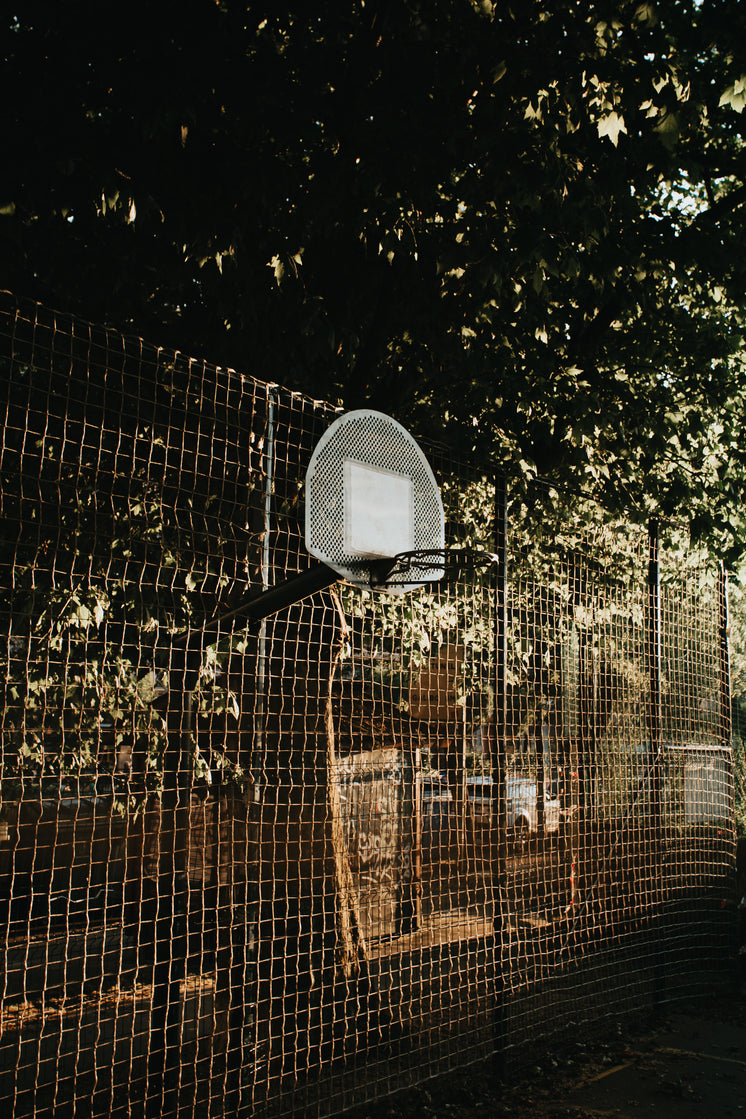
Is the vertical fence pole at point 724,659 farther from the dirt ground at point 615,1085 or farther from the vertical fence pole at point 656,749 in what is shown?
the dirt ground at point 615,1085

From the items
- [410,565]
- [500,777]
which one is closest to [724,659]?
[500,777]

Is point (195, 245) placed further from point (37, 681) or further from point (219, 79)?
point (37, 681)

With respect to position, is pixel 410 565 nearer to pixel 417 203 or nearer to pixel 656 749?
pixel 417 203

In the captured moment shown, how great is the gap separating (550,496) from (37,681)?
14.6ft

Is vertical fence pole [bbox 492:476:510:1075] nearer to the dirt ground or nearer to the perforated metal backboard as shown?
the dirt ground

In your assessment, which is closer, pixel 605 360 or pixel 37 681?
pixel 37 681

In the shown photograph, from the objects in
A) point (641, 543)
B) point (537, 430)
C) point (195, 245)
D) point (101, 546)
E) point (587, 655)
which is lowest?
point (587, 655)

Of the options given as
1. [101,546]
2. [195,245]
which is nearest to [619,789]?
[101,546]

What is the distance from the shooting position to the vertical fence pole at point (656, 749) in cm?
670

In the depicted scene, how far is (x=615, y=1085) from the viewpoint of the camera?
17.1 feet

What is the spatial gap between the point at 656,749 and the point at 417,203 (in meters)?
4.59

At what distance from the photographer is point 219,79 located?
17.9ft

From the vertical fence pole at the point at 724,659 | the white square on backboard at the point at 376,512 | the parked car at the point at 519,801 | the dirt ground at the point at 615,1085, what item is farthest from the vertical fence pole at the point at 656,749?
the white square on backboard at the point at 376,512

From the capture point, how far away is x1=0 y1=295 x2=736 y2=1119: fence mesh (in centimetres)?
380
